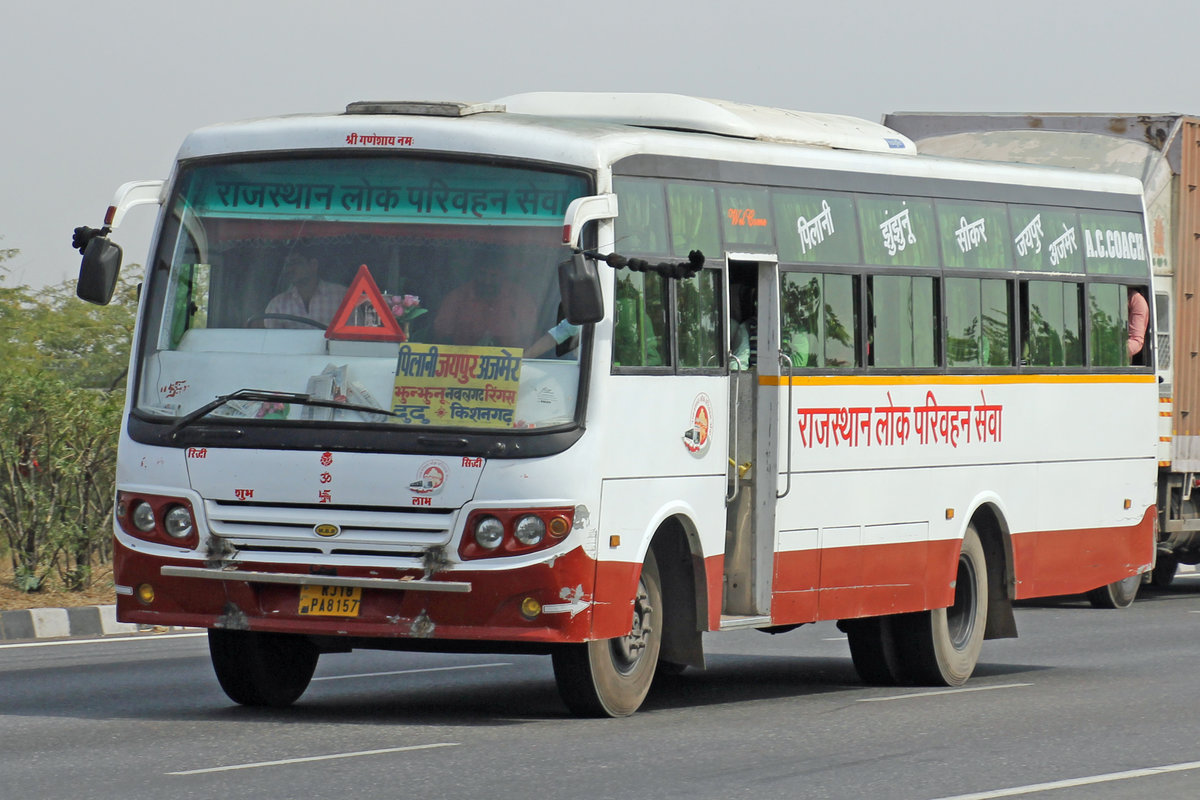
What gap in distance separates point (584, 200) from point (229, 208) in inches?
71.5

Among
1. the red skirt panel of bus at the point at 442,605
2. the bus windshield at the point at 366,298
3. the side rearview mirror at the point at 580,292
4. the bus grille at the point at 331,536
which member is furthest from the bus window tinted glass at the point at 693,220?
the bus grille at the point at 331,536

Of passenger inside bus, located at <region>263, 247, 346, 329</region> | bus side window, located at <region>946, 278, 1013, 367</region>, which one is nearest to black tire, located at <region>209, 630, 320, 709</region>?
passenger inside bus, located at <region>263, 247, 346, 329</region>

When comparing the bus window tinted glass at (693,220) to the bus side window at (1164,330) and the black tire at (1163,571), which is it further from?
the black tire at (1163,571)

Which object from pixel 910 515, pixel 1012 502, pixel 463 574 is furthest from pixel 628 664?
pixel 1012 502

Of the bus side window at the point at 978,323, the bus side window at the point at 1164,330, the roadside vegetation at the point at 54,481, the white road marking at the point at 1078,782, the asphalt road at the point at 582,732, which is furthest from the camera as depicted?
the bus side window at the point at 1164,330

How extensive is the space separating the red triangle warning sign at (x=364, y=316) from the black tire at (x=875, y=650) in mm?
4482

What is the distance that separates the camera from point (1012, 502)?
14.2 metres

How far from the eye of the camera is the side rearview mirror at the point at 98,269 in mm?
10844

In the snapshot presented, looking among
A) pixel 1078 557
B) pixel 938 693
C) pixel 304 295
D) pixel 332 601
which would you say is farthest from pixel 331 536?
pixel 1078 557

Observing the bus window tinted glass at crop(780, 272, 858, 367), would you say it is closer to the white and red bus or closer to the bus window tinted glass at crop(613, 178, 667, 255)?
the white and red bus

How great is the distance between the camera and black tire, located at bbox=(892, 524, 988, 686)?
13648 mm

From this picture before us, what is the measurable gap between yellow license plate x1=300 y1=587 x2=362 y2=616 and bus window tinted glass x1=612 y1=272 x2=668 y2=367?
5.44 ft

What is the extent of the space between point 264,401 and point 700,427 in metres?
2.30

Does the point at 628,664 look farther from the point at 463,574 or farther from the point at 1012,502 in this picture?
the point at 1012,502
